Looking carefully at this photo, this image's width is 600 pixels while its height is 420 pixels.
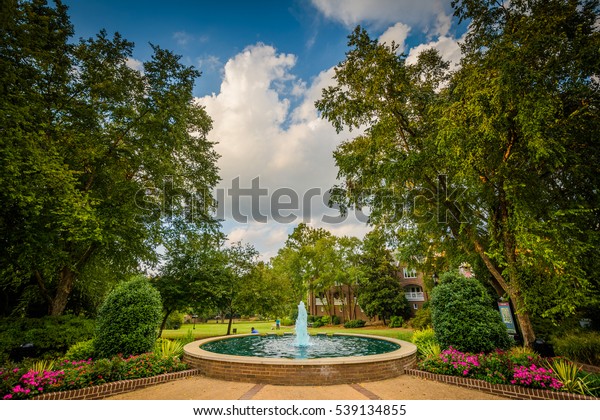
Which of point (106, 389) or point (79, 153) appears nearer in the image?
point (106, 389)

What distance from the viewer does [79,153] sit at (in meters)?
11.1

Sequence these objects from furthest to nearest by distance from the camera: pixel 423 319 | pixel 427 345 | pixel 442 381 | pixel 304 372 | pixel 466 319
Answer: pixel 423 319 < pixel 427 345 < pixel 466 319 < pixel 442 381 < pixel 304 372

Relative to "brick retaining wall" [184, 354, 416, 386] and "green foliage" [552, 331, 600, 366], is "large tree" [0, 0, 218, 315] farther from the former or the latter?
"green foliage" [552, 331, 600, 366]

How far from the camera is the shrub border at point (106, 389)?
5707 millimetres

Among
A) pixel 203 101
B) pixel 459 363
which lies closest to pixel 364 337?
pixel 459 363

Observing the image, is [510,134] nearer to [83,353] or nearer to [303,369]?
[303,369]

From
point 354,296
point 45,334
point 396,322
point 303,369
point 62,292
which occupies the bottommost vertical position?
point 396,322

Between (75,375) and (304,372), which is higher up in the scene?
(75,375)

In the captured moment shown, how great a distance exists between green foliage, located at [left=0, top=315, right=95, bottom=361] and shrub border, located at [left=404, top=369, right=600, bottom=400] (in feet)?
45.2

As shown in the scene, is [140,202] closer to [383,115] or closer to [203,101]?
[203,101]

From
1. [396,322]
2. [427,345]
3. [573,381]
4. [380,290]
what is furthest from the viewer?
[380,290]

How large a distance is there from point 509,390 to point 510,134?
8.92 metres

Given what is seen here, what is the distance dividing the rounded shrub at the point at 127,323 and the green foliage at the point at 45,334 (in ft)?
13.5

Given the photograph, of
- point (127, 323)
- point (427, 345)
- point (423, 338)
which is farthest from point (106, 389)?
Answer: point (423, 338)
